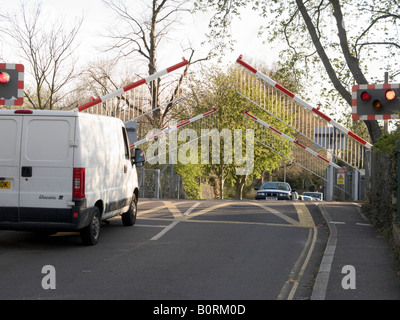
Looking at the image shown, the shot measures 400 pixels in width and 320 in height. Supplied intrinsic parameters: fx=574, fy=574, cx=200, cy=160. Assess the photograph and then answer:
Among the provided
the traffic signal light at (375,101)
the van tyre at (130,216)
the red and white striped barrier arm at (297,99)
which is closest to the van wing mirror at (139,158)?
the van tyre at (130,216)

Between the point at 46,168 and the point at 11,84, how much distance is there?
13.9 feet

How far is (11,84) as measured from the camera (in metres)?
12.6

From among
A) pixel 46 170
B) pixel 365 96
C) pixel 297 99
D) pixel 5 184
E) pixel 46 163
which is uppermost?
pixel 297 99

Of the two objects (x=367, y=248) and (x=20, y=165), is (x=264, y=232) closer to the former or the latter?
(x=367, y=248)

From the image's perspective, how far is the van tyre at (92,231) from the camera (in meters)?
9.65

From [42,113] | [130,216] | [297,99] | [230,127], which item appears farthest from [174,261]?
[230,127]

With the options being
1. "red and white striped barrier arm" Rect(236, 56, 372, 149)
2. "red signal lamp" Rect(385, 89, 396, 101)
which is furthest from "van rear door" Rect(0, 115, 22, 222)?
"red and white striped barrier arm" Rect(236, 56, 372, 149)

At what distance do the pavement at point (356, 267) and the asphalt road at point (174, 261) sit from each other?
0.24 m

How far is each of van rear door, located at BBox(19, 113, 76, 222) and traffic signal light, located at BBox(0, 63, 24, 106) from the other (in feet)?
11.8

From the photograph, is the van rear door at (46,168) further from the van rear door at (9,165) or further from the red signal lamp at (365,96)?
the red signal lamp at (365,96)

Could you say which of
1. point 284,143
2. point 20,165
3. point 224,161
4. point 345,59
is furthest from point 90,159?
point 224,161

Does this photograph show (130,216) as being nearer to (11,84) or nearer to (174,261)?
(11,84)

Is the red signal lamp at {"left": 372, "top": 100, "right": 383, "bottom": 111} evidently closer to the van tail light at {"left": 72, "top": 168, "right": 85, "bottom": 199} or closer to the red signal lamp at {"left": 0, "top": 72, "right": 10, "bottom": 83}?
the van tail light at {"left": 72, "top": 168, "right": 85, "bottom": 199}

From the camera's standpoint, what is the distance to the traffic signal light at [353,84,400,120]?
12.6 meters
